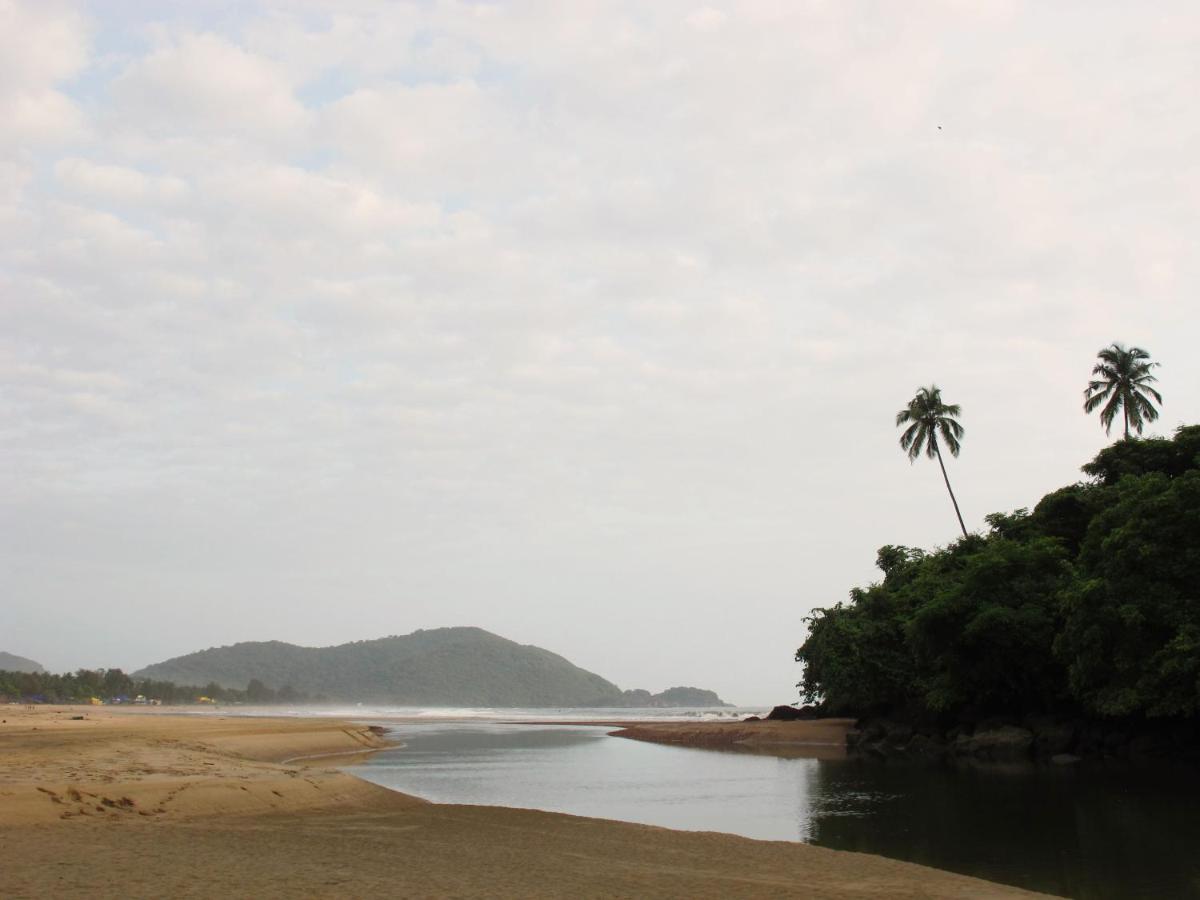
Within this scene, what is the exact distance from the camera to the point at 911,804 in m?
30.6

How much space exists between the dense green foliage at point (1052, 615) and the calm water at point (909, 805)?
5297 mm

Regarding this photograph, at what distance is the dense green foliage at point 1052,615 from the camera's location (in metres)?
36.1

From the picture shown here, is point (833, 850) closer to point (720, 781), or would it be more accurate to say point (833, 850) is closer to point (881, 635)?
point (720, 781)

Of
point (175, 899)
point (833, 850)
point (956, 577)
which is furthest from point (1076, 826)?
point (956, 577)

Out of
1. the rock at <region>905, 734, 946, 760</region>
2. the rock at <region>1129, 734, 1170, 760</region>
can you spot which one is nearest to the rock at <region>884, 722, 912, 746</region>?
the rock at <region>905, 734, 946, 760</region>

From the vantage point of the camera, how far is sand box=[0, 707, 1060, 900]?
1505 centimetres

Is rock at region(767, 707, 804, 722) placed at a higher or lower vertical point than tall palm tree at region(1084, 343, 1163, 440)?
lower

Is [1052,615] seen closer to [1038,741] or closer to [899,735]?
[1038,741]

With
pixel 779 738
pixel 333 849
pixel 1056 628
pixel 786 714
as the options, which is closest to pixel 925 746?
pixel 1056 628

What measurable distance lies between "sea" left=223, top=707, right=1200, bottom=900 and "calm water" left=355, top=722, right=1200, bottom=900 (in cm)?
6

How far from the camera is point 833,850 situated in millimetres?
20797

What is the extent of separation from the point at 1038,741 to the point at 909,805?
20.9m

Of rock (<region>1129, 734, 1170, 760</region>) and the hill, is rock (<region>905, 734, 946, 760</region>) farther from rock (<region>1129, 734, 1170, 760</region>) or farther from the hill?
rock (<region>1129, 734, 1170, 760</region>)

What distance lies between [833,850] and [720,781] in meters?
20.0
